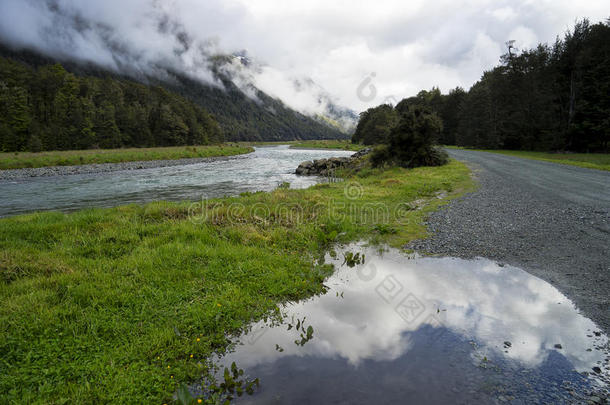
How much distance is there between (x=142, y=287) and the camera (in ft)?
18.9

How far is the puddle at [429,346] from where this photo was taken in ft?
12.3

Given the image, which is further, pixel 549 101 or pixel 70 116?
pixel 70 116

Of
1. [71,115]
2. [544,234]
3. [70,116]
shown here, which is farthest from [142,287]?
[70,116]

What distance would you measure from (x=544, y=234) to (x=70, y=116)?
78.2 metres

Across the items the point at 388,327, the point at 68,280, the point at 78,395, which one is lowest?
the point at 388,327

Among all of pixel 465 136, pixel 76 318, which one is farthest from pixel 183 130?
pixel 76 318

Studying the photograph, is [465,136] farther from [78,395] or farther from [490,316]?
[78,395]

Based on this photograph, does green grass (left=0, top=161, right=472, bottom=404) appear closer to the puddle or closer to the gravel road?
the puddle

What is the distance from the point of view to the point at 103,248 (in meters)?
7.49

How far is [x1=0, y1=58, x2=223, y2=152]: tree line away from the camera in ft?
174

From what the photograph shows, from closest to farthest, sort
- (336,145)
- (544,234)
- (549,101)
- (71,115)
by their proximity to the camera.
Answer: (544,234) < (549,101) < (71,115) < (336,145)

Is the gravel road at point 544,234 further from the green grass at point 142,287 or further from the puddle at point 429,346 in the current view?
the green grass at point 142,287

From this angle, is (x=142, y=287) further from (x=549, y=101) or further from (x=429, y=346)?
(x=549, y=101)

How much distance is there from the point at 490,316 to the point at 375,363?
8.37ft
